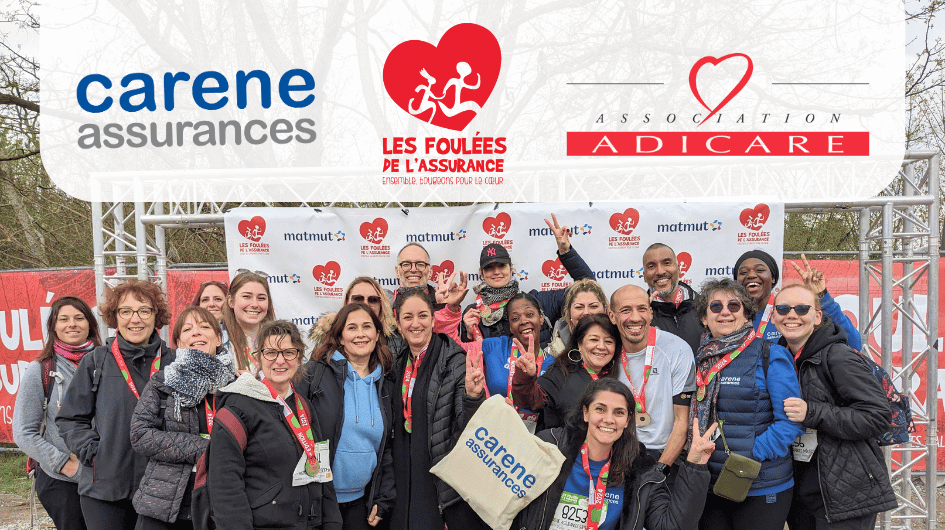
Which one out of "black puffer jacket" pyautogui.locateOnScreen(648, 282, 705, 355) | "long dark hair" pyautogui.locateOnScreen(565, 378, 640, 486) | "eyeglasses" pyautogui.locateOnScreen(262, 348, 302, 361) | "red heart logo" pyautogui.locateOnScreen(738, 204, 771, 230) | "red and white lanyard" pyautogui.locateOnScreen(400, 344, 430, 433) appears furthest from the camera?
"red heart logo" pyautogui.locateOnScreen(738, 204, 771, 230)

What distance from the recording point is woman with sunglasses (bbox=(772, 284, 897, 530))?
127 inches

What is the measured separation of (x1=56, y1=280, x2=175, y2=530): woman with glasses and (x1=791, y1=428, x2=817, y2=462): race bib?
3.55 meters

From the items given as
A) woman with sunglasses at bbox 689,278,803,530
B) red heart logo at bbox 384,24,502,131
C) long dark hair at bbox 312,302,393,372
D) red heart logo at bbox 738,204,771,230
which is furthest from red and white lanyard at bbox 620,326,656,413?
red heart logo at bbox 384,24,502,131

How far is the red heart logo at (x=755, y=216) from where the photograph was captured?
223 inches

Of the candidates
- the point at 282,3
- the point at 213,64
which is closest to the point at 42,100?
the point at 213,64

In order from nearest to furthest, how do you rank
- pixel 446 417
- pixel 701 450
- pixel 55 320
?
pixel 701 450 < pixel 446 417 < pixel 55 320

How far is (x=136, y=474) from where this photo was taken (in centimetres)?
361

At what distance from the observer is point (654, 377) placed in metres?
3.42

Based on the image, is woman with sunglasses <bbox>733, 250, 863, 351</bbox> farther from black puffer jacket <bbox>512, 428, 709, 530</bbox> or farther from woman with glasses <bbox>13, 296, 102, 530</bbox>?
woman with glasses <bbox>13, 296, 102, 530</bbox>

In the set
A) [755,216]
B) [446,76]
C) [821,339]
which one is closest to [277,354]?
[821,339]

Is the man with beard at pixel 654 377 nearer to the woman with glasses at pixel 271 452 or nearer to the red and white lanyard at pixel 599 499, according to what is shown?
the red and white lanyard at pixel 599 499

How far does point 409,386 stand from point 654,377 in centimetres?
133

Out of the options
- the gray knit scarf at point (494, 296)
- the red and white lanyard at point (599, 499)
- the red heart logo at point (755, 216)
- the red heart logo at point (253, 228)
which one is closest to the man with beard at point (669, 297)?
the gray knit scarf at point (494, 296)

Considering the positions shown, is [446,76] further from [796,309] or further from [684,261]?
[796,309]
